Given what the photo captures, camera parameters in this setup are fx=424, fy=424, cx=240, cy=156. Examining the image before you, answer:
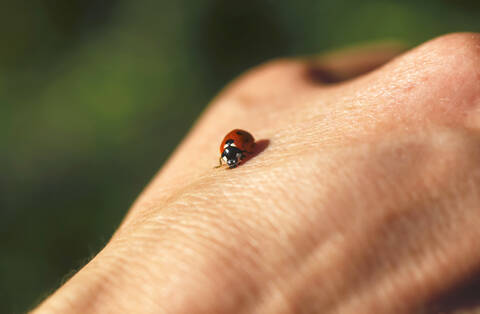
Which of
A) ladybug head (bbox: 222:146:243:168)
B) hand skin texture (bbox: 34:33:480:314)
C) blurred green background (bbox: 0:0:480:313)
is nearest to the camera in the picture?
hand skin texture (bbox: 34:33:480:314)

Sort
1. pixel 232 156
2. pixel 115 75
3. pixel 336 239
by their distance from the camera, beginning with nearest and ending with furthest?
pixel 336 239
pixel 232 156
pixel 115 75

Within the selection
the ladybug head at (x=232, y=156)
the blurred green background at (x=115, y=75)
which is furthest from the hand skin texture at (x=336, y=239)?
the blurred green background at (x=115, y=75)

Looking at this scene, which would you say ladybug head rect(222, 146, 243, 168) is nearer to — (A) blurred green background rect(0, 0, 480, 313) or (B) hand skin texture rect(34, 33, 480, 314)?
(B) hand skin texture rect(34, 33, 480, 314)

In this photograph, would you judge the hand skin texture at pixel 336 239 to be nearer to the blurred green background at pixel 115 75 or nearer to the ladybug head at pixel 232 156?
the ladybug head at pixel 232 156

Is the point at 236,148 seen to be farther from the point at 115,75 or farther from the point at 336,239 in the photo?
the point at 115,75

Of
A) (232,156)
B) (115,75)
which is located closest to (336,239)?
(232,156)

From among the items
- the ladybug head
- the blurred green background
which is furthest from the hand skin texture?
the blurred green background
